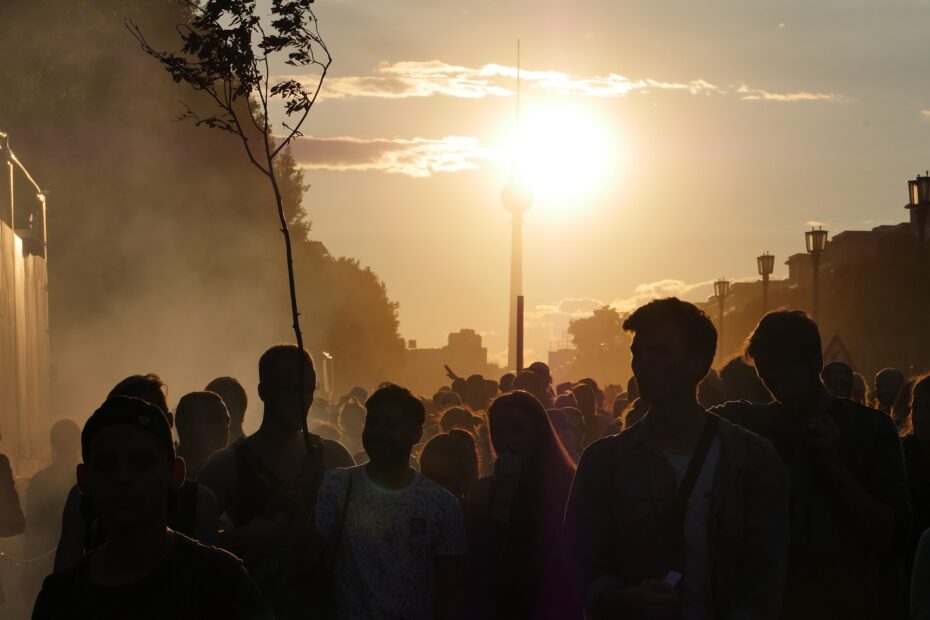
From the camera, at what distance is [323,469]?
20.0 ft

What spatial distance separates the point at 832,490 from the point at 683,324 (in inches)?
35.8

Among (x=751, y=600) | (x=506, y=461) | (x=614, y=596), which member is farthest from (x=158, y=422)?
(x=506, y=461)

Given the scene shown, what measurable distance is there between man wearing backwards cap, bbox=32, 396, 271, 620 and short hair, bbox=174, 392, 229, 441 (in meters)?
3.86

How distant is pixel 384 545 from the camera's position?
5.77 metres

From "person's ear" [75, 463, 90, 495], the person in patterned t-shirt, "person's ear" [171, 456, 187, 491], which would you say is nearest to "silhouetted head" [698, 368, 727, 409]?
the person in patterned t-shirt

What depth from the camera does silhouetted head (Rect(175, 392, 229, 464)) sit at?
25.6 feet

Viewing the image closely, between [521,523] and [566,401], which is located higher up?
[566,401]

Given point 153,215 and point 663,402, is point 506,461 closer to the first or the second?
point 663,402

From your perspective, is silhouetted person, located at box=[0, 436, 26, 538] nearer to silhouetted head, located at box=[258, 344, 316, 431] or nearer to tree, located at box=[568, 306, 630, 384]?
silhouetted head, located at box=[258, 344, 316, 431]

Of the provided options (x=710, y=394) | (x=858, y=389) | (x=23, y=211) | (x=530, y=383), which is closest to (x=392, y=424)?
(x=710, y=394)

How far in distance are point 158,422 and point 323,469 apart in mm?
2140

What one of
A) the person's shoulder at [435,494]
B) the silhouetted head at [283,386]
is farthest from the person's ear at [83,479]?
the silhouetted head at [283,386]

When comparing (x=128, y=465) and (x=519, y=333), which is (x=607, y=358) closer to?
(x=519, y=333)

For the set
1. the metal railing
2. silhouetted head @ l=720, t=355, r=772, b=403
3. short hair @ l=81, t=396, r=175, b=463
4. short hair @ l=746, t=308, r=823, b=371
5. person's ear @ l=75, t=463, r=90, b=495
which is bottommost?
person's ear @ l=75, t=463, r=90, b=495
